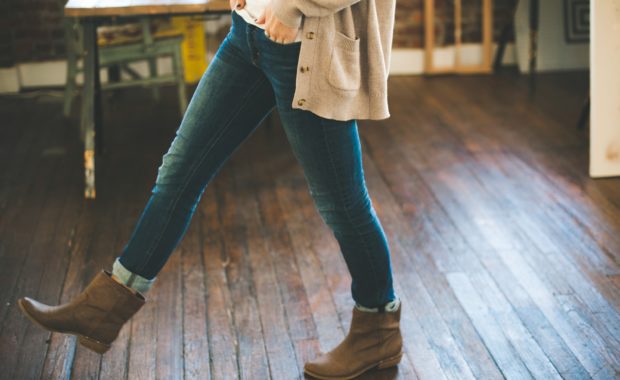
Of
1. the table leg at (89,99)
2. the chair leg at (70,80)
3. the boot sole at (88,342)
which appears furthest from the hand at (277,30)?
the chair leg at (70,80)

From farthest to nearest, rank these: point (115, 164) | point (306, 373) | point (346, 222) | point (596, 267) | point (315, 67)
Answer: point (115, 164), point (596, 267), point (306, 373), point (346, 222), point (315, 67)

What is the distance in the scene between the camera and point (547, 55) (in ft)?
18.5

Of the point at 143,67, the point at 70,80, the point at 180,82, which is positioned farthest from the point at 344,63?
the point at 143,67

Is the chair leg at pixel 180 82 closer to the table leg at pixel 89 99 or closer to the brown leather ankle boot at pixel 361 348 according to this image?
the table leg at pixel 89 99

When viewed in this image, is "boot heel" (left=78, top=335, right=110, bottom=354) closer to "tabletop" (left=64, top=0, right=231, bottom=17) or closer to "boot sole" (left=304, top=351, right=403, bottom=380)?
"boot sole" (left=304, top=351, right=403, bottom=380)

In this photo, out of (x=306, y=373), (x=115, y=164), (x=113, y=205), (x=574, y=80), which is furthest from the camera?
(x=574, y=80)

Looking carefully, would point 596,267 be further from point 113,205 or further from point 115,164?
point 115,164

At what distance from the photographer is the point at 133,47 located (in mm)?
4469

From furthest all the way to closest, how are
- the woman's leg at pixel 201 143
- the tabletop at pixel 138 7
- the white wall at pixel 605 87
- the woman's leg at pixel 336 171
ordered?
the white wall at pixel 605 87 → the tabletop at pixel 138 7 → the woman's leg at pixel 201 143 → the woman's leg at pixel 336 171

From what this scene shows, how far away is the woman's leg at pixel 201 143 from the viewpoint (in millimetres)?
Result: 2098

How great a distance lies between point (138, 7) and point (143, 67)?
220 cm

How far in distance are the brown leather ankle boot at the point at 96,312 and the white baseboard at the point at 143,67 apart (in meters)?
3.41

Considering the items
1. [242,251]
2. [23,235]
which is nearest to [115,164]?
[23,235]

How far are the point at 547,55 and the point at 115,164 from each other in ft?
9.61
